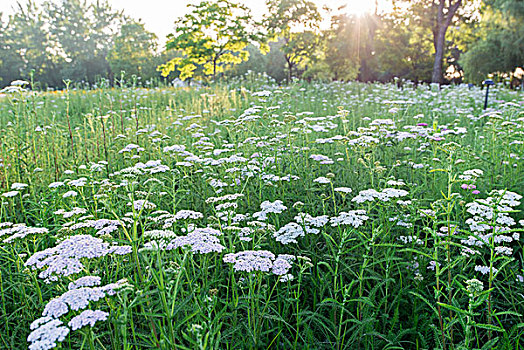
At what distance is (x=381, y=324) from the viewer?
2.33m

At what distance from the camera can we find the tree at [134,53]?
36.5m

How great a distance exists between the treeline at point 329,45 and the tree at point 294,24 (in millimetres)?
58

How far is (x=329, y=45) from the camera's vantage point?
2723cm

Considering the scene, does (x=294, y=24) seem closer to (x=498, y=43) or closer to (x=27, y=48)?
(x=498, y=43)

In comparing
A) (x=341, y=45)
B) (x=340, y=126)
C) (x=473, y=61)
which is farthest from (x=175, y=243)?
(x=473, y=61)

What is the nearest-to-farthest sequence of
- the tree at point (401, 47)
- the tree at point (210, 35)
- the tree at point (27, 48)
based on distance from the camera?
1. the tree at point (210, 35)
2. the tree at point (401, 47)
3. the tree at point (27, 48)

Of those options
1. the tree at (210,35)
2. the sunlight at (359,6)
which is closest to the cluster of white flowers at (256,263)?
the tree at (210,35)

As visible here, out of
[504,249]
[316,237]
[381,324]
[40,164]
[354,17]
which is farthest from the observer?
[354,17]

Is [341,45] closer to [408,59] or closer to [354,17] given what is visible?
[354,17]

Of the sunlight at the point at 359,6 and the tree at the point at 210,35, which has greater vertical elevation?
the sunlight at the point at 359,6

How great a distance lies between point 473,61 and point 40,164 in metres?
30.6

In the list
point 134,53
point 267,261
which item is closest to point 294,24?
point 267,261

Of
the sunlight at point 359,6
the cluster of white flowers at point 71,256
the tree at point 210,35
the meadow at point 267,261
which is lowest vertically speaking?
the meadow at point 267,261

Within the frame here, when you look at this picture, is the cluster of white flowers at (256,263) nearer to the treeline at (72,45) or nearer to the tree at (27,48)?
the treeline at (72,45)
